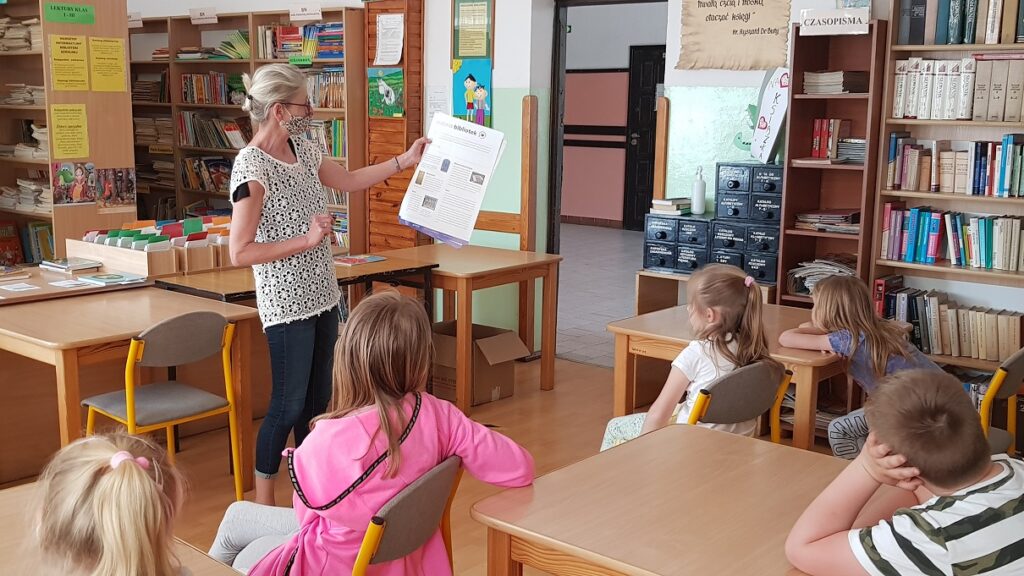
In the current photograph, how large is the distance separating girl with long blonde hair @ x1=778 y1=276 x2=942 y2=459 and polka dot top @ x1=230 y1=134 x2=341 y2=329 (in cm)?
166

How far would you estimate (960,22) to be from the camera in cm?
424

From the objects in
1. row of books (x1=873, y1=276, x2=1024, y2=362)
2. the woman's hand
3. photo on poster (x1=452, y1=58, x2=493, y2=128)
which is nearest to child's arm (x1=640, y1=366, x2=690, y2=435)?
the woman's hand

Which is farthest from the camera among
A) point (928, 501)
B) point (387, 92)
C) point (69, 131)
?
point (387, 92)

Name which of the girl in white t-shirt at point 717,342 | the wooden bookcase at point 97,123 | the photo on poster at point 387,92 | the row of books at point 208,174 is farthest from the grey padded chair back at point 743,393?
the row of books at point 208,174

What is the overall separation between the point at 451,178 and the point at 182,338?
1281mm

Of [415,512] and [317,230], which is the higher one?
[317,230]

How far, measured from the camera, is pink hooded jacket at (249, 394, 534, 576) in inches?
74.9

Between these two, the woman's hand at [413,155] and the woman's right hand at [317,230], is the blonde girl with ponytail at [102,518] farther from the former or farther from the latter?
the woman's hand at [413,155]

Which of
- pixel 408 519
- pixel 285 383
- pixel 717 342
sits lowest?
pixel 285 383

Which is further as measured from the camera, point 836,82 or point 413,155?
point 836,82

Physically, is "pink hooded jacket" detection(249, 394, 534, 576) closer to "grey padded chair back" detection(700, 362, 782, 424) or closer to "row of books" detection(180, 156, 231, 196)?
"grey padded chair back" detection(700, 362, 782, 424)

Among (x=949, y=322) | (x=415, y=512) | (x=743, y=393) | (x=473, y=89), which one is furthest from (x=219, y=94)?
(x=415, y=512)

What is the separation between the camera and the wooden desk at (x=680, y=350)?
3.33 m

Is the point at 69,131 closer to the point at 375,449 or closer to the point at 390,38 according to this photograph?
the point at 390,38
